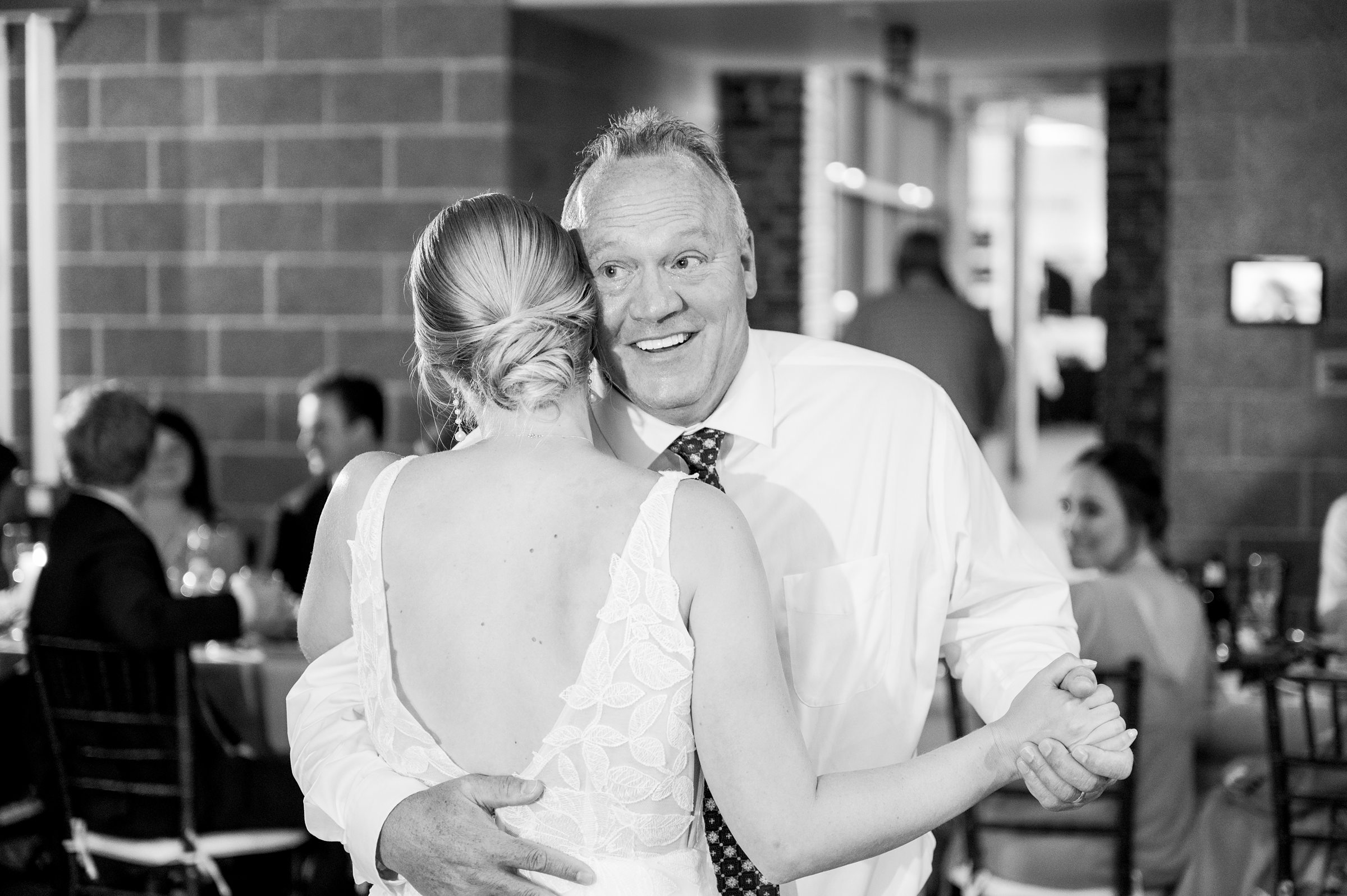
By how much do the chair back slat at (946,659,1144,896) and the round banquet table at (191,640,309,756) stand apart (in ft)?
5.09

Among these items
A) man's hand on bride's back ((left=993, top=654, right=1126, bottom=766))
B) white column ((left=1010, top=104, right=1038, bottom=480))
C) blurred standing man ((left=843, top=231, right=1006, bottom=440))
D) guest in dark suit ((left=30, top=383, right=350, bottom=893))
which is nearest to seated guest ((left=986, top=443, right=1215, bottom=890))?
guest in dark suit ((left=30, top=383, right=350, bottom=893))

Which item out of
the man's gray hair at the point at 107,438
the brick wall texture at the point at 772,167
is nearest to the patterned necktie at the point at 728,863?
the man's gray hair at the point at 107,438

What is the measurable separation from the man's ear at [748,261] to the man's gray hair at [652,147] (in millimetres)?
18

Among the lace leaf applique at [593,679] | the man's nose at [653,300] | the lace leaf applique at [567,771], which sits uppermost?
the man's nose at [653,300]

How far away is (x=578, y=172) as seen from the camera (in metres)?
1.82

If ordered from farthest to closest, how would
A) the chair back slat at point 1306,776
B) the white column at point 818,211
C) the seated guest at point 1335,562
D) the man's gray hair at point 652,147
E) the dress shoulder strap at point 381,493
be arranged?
the white column at point 818,211, the seated guest at point 1335,562, the chair back slat at point 1306,776, the man's gray hair at point 652,147, the dress shoulder strap at point 381,493

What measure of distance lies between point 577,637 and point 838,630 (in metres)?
0.48

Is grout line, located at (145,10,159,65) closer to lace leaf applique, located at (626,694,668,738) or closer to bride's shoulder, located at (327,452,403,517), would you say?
bride's shoulder, located at (327,452,403,517)

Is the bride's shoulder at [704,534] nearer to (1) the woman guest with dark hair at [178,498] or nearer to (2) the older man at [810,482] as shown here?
(2) the older man at [810,482]

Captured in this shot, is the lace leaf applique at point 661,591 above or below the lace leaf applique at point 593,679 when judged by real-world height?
above

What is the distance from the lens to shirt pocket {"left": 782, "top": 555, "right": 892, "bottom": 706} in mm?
1795

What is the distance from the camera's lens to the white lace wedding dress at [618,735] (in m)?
1.38

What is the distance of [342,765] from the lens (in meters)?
1.57

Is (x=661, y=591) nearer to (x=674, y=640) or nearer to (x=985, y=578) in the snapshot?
(x=674, y=640)
